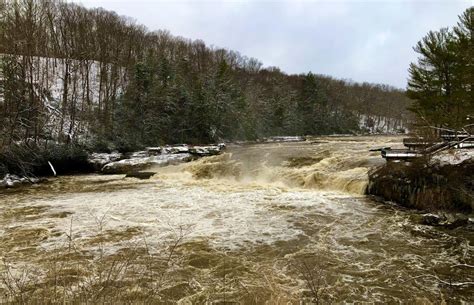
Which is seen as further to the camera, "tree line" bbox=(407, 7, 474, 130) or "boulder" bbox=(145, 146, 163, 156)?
"boulder" bbox=(145, 146, 163, 156)

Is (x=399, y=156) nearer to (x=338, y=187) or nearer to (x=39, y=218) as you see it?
(x=338, y=187)

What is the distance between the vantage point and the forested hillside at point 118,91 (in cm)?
2280

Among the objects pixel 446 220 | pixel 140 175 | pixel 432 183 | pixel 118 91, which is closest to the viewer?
pixel 446 220

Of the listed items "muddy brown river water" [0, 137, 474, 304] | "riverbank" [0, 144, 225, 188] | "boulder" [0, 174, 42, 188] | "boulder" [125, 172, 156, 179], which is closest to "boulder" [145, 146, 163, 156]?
"riverbank" [0, 144, 225, 188]

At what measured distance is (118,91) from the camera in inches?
1556

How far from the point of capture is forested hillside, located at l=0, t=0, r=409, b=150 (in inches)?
898

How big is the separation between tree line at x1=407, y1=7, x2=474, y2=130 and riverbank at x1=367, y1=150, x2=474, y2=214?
759 centimetres

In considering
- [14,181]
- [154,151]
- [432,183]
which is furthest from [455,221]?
[154,151]

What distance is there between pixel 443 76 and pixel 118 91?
106 ft

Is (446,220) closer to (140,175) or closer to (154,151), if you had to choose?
(140,175)

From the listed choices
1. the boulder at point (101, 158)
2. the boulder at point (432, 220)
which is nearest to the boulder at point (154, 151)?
the boulder at point (101, 158)

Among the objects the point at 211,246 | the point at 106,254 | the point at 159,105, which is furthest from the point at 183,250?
the point at 159,105

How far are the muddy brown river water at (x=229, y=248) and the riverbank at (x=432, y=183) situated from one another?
2.64 feet

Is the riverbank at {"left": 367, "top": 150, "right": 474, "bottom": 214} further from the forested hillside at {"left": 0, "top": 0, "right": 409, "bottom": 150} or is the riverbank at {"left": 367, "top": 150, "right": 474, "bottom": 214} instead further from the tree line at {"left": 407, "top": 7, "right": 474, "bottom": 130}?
the forested hillside at {"left": 0, "top": 0, "right": 409, "bottom": 150}
